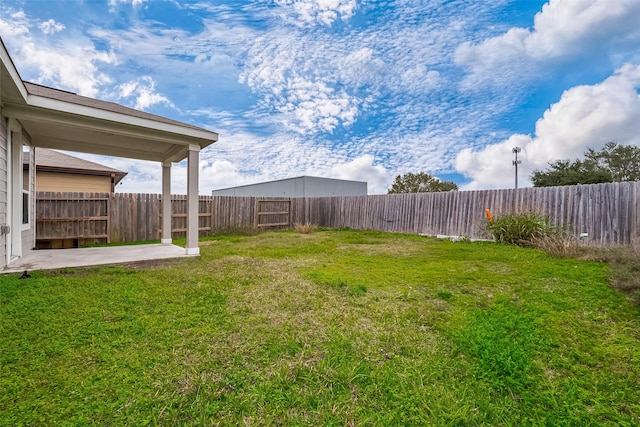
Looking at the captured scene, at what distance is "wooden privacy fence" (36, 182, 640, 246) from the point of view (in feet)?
20.1

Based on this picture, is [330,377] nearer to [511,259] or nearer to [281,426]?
[281,426]

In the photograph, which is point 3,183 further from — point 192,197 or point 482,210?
point 482,210

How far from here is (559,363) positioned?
1.77 m

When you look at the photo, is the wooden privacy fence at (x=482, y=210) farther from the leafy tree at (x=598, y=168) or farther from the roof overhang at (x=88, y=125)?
the leafy tree at (x=598, y=168)

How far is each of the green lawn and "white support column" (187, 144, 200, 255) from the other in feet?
6.07

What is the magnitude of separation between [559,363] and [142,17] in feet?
25.7

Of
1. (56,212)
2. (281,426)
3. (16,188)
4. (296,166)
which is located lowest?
(281,426)

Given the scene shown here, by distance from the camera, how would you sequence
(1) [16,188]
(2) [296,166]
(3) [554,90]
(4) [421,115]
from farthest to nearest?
(2) [296,166] → (4) [421,115] → (3) [554,90] → (1) [16,188]

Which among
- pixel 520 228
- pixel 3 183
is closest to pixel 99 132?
pixel 3 183

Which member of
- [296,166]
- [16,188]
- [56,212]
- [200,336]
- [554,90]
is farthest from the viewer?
[296,166]

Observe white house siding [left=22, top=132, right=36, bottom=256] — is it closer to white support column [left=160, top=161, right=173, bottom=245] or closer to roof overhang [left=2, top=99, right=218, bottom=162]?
→ roof overhang [left=2, top=99, right=218, bottom=162]

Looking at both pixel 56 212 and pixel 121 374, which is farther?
pixel 56 212

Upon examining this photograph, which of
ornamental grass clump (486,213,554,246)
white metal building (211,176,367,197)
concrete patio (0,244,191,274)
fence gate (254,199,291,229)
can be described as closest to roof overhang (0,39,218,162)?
concrete patio (0,244,191,274)

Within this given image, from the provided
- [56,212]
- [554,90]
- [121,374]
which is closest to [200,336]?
[121,374]
